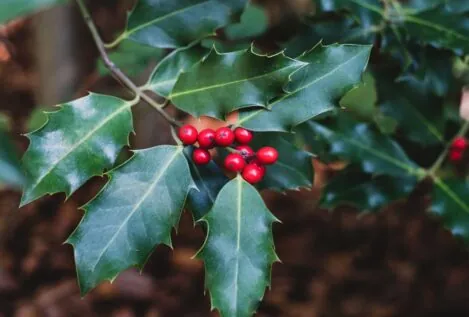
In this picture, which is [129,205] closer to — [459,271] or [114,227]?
[114,227]

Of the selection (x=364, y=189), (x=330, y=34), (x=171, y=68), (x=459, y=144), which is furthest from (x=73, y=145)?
(x=459, y=144)

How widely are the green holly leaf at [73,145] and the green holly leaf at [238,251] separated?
0.62 ft

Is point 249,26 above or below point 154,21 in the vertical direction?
below

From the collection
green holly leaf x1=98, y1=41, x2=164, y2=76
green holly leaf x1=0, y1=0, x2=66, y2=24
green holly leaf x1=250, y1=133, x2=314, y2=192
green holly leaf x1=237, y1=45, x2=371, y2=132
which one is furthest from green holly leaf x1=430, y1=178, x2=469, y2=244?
green holly leaf x1=0, y1=0, x2=66, y2=24

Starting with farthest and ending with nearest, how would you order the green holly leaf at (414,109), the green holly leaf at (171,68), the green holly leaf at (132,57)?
1. the green holly leaf at (132,57)
2. the green holly leaf at (414,109)
3. the green holly leaf at (171,68)

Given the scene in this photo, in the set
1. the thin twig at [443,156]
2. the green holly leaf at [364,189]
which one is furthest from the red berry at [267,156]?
the thin twig at [443,156]

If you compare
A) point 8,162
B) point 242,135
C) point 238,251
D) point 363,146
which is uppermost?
point 8,162

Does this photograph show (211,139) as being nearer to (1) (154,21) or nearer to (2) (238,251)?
(2) (238,251)

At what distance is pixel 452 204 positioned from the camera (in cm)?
123

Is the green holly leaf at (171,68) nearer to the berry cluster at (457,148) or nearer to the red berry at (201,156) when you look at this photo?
the red berry at (201,156)

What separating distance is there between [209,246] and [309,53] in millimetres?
322

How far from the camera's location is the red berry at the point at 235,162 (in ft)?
2.97

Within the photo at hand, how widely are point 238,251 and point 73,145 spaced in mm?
289

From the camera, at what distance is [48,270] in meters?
2.34
